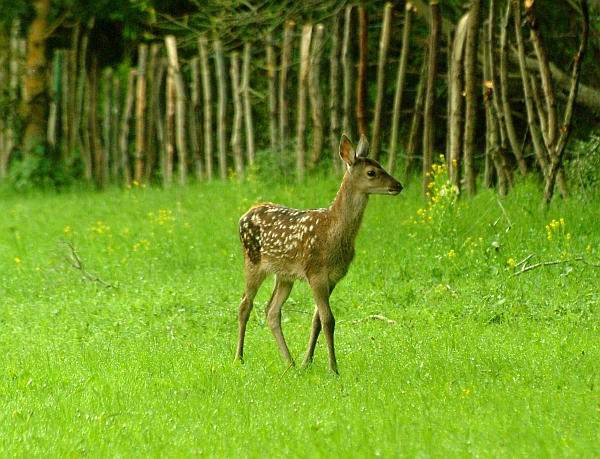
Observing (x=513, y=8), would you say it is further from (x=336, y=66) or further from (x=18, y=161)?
(x=18, y=161)

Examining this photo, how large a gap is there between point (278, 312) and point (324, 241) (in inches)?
35.0

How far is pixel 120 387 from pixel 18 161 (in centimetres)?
1709

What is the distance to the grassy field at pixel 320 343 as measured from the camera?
21.2 feet

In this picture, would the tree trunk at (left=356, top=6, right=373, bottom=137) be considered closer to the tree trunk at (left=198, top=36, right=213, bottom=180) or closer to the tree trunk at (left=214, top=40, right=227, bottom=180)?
the tree trunk at (left=214, top=40, right=227, bottom=180)

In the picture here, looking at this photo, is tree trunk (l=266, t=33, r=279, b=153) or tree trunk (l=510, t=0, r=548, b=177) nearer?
tree trunk (l=510, t=0, r=548, b=177)

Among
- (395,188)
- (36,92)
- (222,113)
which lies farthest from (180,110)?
(395,188)

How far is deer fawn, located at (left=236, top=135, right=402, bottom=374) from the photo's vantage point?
8656 millimetres

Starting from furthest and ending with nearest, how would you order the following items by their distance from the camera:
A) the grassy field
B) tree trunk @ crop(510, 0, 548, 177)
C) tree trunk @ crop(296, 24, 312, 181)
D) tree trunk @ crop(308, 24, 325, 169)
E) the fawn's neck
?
tree trunk @ crop(296, 24, 312, 181) → tree trunk @ crop(308, 24, 325, 169) → tree trunk @ crop(510, 0, 548, 177) → the fawn's neck → the grassy field

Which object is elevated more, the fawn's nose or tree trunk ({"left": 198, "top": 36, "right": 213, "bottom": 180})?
the fawn's nose

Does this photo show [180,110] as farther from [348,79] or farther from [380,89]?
[380,89]

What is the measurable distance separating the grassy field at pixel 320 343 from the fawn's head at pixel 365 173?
51.6 inches

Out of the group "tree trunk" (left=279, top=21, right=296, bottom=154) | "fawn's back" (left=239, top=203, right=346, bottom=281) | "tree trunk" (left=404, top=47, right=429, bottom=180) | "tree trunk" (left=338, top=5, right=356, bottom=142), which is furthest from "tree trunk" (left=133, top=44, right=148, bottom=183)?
"fawn's back" (left=239, top=203, right=346, bottom=281)

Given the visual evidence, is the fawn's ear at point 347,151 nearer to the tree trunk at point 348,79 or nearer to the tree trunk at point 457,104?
the tree trunk at point 457,104

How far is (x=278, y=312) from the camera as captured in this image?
9.26 meters
